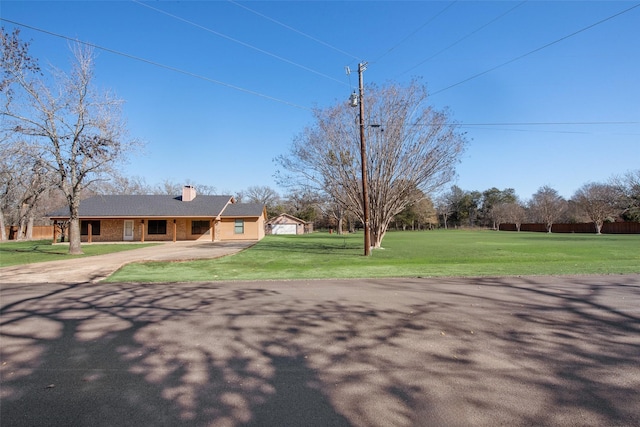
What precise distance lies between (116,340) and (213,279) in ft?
18.9

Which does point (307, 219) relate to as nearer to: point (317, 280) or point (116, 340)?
point (317, 280)

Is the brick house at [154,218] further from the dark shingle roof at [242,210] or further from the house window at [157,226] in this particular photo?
the dark shingle roof at [242,210]

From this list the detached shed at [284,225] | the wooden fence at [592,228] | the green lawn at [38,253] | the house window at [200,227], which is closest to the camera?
the green lawn at [38,253]

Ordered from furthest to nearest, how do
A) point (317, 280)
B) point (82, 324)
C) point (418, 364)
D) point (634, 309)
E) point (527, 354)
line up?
point (317, 280) → point (634, 309) → point (82, 324) → point (527, 354) → point (418, 364)

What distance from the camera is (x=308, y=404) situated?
2992mm

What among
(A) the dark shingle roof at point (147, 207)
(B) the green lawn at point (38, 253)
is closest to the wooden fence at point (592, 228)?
(A) the dark shingle roof at point (147, 207)

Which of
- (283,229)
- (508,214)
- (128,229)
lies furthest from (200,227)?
(508,214)

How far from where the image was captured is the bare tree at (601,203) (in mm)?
53312

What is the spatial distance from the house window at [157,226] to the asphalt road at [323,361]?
90.8ft

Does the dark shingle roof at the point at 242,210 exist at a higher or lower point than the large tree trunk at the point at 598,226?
higher

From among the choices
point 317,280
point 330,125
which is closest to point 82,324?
point 317,280

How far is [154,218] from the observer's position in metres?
32.6

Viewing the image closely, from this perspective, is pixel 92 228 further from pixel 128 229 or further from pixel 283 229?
pixel 283 229

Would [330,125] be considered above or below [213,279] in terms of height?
above
